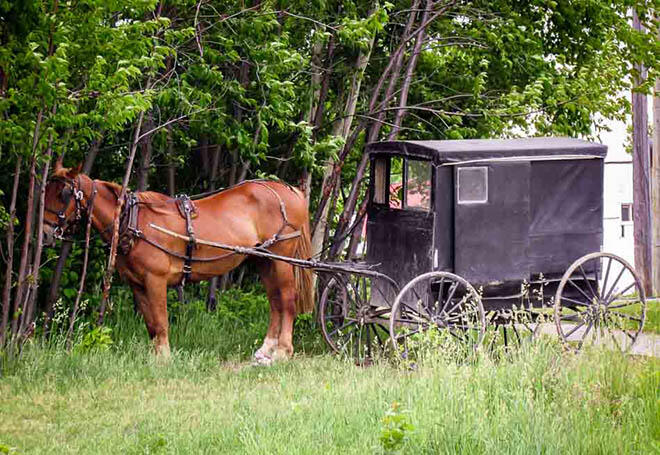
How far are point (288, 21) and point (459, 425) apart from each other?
7240 mm

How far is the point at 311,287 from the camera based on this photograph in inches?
455

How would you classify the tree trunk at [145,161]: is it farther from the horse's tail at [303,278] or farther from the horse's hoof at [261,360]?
the horse's hoof at [261,360]

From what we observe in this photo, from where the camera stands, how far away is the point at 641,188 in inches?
725

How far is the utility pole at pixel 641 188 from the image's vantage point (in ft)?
59.2

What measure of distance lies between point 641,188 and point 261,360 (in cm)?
1006

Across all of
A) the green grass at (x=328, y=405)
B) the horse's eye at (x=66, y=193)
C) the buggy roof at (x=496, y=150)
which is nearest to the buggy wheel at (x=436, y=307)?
the green grass at (x=328, y=405)

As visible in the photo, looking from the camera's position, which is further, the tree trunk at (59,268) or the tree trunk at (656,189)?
the tree trunk at (656,189)

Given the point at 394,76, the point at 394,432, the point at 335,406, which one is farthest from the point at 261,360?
the point at 394,432

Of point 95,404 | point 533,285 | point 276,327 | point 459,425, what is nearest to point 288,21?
point 276,327

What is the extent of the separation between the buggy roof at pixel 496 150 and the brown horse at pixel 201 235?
56.7 inches

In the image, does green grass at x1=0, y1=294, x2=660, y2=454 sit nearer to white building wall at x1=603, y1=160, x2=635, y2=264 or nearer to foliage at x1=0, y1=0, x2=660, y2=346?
foliage at x1=0, y1=0, x2=660, y2=346

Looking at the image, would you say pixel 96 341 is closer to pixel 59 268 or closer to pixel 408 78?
pixel 59 268

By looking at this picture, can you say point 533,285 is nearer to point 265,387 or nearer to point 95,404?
point 265,387

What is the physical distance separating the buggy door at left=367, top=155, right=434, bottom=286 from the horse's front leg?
7.10 ft
